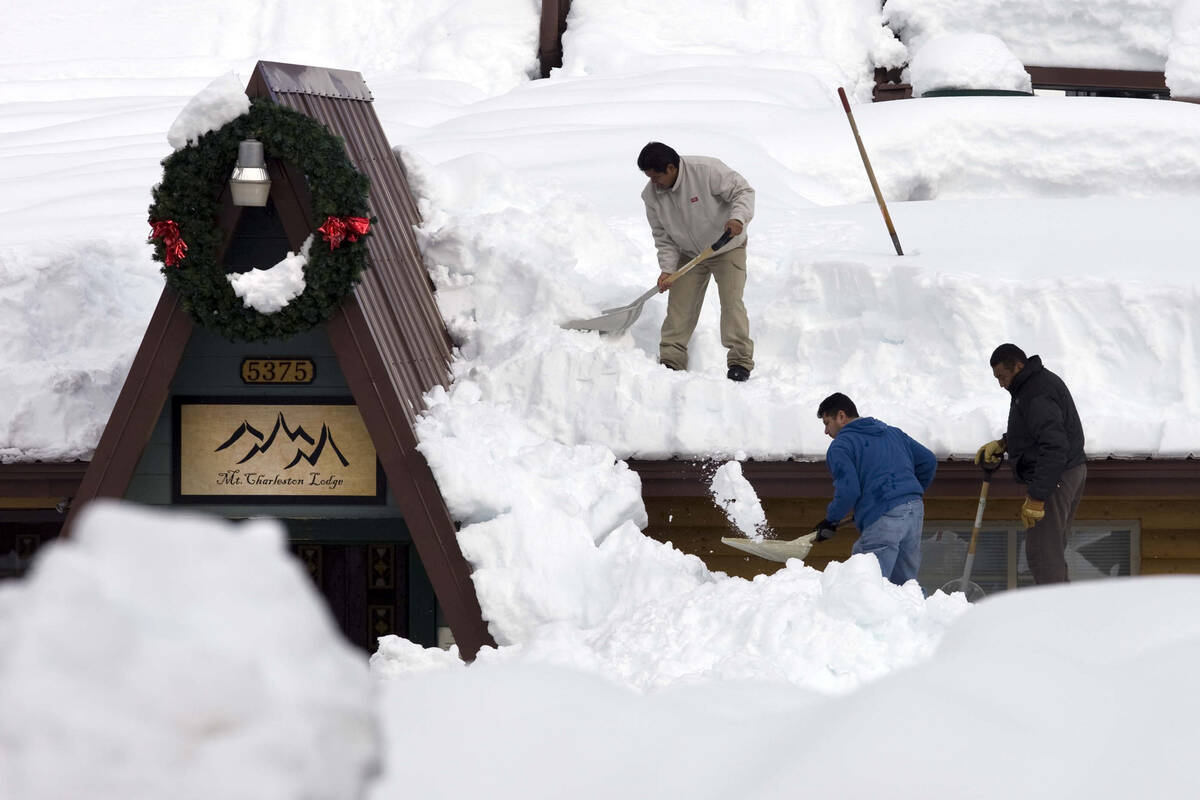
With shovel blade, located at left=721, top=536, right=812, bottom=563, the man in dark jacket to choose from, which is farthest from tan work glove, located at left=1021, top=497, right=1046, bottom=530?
shovel blade, located at left=721, top=536, right=812, bottom=563

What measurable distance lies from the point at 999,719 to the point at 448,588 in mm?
4654

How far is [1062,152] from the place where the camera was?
12234 millimetres

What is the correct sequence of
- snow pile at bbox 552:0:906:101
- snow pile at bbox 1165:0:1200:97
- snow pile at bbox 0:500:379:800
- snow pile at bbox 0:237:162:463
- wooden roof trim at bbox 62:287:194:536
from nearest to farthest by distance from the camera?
snow pile at bbox 0:500:379:800
wooden roof trim at bbox 62:287:194:536
snow pile at bbox 0:237:162:463
snow pile at bbox 1165:0:1200:97
snow pile at bbox 552:0:906:101

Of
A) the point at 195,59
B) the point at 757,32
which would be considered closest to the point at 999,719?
the point at 757,32

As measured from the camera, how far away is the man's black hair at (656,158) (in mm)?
7258

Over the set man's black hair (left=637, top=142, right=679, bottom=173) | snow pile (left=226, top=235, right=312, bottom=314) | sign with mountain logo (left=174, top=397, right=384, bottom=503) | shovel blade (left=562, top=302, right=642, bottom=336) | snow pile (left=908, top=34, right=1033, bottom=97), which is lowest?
sign with mountain logo (left=174, top=397, right=384, bottom=503)

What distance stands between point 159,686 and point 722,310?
6.37 m

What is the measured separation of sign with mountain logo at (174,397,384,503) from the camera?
6715 millimetres

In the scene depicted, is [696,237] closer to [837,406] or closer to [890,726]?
[837,406]

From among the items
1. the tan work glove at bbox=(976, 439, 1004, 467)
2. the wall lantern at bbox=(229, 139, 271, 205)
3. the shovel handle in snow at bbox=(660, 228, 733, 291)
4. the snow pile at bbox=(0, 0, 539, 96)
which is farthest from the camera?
the snow pile at bbox=(0, 0, 539, 96)

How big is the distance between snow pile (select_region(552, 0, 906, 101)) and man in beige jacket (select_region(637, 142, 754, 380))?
29.0 ft

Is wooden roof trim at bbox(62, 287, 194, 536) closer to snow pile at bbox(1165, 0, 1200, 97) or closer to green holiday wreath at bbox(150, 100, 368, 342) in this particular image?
green holiday wreath at bbox(150, 100, 368, 342)

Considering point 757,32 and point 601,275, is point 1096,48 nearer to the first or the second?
point 757,32

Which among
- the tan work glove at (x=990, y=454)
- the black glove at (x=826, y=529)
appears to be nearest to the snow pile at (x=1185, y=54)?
the tan work glove at (x=990, y=454)
